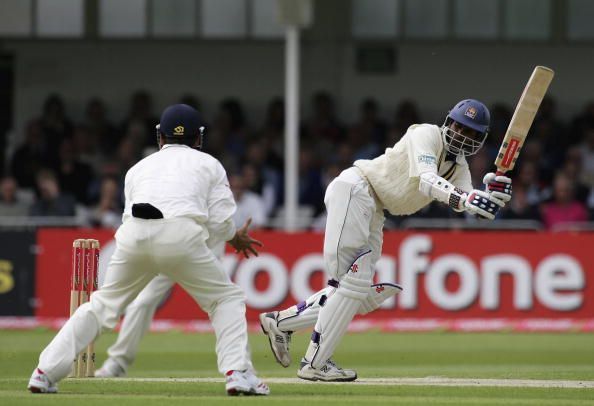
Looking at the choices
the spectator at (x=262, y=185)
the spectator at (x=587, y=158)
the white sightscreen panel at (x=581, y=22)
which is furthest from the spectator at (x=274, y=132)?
the white sightscreen panel at (x=581, y=22)

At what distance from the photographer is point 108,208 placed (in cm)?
1584

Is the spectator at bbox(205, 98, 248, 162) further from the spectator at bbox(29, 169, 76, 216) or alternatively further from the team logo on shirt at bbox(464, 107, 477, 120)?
the team logo on shirt at bbox(464, 107, 477, 120)

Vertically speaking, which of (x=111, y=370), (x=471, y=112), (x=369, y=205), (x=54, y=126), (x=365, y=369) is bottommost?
(x=365, y=369)

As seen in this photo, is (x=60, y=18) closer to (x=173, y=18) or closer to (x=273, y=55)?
(x=173, y=18)

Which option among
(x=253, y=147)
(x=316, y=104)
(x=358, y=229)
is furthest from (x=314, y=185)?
(x=358, y=229)

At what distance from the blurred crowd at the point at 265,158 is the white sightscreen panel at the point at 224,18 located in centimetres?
146

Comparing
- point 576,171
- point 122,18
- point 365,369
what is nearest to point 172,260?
point 365,369

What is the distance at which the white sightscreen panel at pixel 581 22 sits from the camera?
818 inches

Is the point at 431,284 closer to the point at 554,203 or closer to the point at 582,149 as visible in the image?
the point at 554,203

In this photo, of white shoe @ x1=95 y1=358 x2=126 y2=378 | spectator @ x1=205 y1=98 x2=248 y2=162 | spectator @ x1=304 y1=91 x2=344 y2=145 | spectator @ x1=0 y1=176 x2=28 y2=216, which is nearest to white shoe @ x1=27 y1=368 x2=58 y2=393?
white shoe @ x1=95 y1=358 x2=126 y2=378

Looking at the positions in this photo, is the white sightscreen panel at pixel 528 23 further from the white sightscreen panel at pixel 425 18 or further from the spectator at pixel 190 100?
the spectator at pixel 190 100

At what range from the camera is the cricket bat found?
8828 mm

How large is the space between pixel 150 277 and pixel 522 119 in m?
2.51

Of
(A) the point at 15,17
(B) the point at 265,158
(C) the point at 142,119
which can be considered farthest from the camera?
(A) the point at 15,17
